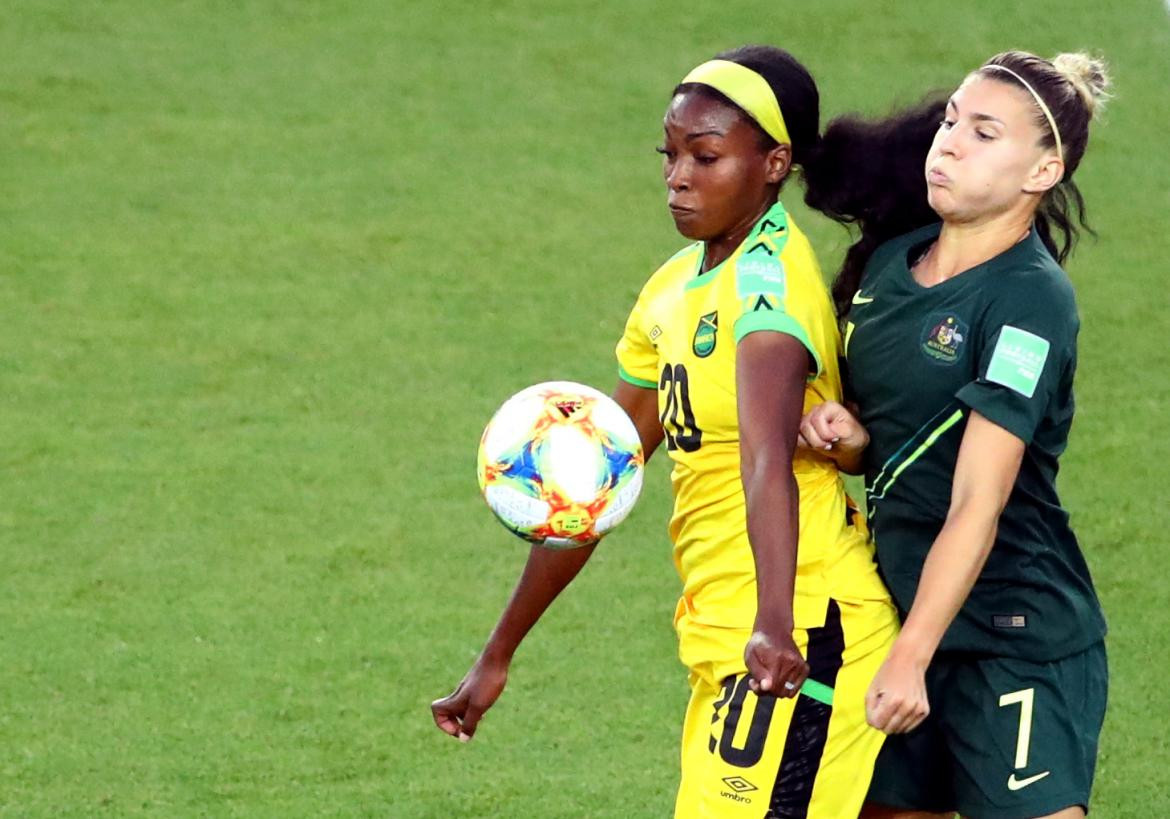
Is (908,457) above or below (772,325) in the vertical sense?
below

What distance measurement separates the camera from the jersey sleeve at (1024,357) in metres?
2.96

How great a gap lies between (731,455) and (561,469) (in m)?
0.33

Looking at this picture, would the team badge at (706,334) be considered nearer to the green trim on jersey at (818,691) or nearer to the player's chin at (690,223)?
the player's chin at (690,223)

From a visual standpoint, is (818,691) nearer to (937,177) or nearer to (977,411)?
(977,411)

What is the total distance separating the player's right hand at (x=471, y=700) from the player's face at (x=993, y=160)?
1358 millimetres

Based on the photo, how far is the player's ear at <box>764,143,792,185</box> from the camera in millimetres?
3406

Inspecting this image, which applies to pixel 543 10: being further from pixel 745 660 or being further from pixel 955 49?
pixel 745 660

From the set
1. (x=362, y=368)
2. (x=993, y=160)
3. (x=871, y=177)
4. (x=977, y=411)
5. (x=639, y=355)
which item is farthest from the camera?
(x=362, y=368)

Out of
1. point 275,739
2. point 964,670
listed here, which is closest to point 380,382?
point 275,739

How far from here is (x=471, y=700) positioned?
3.78 metres

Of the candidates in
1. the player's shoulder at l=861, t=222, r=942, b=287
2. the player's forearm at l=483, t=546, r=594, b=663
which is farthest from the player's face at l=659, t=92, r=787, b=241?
the player's forearm at l=483, t=546, r=594, b=663

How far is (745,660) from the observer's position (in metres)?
3.07

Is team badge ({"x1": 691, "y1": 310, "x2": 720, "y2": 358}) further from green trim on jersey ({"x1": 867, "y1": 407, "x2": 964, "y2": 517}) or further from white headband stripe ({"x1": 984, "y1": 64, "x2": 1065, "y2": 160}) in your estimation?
white headband stripe ({"x1": 984, "y1": 64, "x2": 1065, "y2": 160})

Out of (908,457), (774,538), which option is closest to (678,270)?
(908,457)
